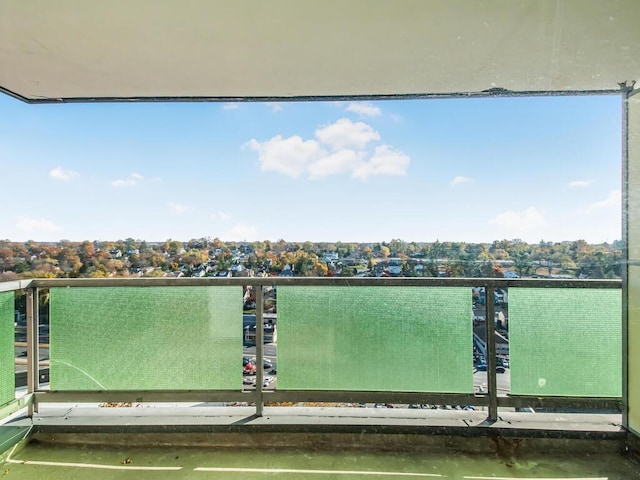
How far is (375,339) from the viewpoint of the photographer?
168cm

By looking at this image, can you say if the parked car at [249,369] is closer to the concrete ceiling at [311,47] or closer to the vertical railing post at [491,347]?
the vertical railing post at [491,347]

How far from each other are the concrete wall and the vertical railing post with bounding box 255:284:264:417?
6.41ft

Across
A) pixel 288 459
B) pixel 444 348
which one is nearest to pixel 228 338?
pixel 288 459

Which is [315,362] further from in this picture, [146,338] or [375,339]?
[146,338]

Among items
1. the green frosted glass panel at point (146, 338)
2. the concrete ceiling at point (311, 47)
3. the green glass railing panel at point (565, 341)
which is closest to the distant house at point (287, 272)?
the green frosted glass panel at point (146, 338)

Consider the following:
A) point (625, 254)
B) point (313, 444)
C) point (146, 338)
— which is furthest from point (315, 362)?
point (625, 254)

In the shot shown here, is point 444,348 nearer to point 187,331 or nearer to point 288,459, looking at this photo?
point 288,459

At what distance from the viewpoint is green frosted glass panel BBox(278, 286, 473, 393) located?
165 cm

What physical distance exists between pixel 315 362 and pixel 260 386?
347mm

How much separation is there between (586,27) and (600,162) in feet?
2.47

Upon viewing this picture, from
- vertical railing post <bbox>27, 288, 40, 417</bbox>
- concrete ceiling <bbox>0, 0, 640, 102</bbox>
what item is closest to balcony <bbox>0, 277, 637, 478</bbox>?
vertical railing post <bbox>27, 288, 40, 417</bbox>

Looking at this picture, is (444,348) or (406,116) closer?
(444,348)

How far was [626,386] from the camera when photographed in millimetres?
1545

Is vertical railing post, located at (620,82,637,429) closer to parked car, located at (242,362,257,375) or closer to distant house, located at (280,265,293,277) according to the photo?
distant house, located at (280,265,293,277)
